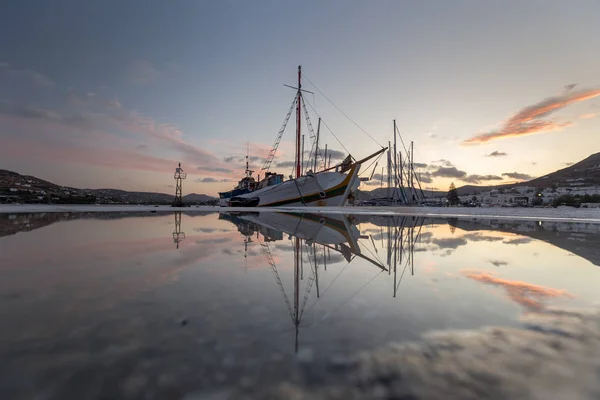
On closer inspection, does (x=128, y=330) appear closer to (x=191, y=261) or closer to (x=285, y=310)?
(x=285, y=310)

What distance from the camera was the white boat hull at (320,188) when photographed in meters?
42.2

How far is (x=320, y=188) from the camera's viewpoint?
140ft

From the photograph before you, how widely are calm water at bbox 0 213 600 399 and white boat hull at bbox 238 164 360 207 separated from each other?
3550 cm

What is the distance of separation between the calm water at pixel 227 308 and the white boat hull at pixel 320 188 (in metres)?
35.5

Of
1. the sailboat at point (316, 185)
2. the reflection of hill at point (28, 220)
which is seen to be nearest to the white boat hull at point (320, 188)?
the sailboat at point (316, 185)

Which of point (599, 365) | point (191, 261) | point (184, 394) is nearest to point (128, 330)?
point (184, 394)

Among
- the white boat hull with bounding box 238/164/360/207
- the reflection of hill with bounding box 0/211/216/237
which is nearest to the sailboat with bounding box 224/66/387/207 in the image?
the white boat hull with bounding box 238/164/360/207

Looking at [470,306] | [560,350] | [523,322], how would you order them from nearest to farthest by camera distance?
1. [560,350]
2. [523,322]
3. [470,306]

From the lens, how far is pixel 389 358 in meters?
2.24

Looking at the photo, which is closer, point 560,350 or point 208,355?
point 208,355

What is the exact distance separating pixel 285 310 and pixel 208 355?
3.77 feet

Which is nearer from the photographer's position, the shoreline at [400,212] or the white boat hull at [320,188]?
the shoreline at [400,212]

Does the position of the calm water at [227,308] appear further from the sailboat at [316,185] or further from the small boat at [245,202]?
the small boat at [245,202]

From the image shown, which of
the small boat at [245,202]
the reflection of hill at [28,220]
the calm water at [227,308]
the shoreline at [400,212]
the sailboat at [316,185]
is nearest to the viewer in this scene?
the calm water at [227,308]
